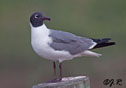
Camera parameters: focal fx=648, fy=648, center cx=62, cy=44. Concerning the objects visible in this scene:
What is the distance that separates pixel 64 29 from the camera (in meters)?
11.7

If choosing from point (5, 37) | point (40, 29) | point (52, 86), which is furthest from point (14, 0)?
point (52, 86)

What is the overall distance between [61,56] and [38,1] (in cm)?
614

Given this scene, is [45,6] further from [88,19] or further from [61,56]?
[61,56]

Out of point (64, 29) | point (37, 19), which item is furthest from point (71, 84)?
point (64, 29)

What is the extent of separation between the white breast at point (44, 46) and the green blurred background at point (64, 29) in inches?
127

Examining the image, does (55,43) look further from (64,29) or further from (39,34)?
(64,29)

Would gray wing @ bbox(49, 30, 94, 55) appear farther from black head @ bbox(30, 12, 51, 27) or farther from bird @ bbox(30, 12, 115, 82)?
black head @ bbox(30, 12, 51, 27)

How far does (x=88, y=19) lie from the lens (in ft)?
42.1

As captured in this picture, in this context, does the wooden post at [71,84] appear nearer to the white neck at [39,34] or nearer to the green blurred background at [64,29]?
the white neck at [39,34]

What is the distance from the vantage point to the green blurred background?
10617 mm

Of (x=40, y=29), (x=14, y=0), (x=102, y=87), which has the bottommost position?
(x=102, y=87)

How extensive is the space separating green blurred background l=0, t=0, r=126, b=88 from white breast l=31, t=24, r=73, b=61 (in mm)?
3219

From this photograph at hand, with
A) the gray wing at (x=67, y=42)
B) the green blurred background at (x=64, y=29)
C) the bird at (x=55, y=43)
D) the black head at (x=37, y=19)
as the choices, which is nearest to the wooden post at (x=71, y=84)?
the bird at (x=55, y=43)

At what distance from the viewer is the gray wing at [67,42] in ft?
22.5
